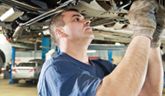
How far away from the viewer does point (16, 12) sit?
6.62 ft

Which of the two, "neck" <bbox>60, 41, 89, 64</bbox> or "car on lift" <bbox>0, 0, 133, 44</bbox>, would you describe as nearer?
"neck" <bbox>60, 41, 89, 64</bbox>

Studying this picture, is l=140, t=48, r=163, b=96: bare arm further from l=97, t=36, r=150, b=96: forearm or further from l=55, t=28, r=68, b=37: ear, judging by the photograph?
l=55, t=28, r=68, b=37: ear

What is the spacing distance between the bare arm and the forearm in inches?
12.4

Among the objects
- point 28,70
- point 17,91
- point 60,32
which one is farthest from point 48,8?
point 28,70

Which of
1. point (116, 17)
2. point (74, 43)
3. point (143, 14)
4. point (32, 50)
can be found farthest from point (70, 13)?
point (32, 50)

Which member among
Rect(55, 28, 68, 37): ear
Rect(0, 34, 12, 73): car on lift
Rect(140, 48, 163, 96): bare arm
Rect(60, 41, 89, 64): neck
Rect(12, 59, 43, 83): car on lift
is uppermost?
Rect(55, 28, 68, 37): ear

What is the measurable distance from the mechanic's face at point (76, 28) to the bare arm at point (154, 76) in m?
0.33

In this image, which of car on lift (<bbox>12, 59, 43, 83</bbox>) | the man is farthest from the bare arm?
car on lift (<bbox>12, 59, 43, 83</bbox>)

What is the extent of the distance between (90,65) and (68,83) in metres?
0.31

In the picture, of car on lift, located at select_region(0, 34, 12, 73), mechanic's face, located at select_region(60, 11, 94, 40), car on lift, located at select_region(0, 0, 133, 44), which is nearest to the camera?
mechanic's face, located at select_region(60, 11, 94, 40)

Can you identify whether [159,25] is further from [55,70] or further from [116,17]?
[116,17]

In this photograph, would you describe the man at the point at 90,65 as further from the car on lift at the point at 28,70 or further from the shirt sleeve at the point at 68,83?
the car on lift at the point at 28,70

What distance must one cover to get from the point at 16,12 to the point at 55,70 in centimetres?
106

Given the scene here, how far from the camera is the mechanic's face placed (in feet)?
4.17
